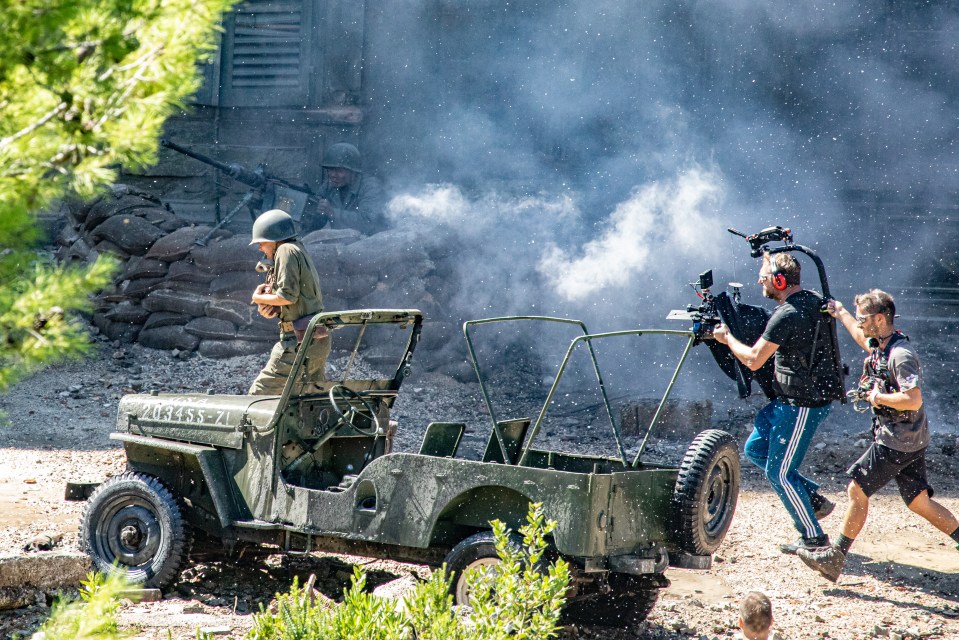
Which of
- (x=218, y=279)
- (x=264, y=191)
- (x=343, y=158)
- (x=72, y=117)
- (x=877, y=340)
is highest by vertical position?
(x=343, y=158)

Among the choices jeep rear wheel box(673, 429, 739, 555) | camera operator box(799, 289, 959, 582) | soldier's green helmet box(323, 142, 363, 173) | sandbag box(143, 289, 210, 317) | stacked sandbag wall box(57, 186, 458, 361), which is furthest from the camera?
soldier's green helmet box(323, 142, 363, 173)

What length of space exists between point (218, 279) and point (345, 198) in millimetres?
2976

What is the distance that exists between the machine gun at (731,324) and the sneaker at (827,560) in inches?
33.4

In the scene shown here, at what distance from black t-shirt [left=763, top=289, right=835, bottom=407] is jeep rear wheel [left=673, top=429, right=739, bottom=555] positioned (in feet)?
3.40

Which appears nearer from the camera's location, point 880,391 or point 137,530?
point 137,530

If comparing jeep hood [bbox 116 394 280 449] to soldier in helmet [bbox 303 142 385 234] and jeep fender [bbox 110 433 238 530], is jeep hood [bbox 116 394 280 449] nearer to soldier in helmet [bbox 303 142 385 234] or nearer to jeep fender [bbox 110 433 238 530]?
jeep fender [bbox 110 433 238 530]

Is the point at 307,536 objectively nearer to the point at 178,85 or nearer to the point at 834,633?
the point at 834,633

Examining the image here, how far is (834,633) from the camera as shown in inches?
175

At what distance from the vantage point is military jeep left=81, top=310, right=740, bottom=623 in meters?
4.00

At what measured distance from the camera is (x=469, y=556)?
401 centimetres

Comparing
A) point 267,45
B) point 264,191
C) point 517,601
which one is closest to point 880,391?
point 517,601

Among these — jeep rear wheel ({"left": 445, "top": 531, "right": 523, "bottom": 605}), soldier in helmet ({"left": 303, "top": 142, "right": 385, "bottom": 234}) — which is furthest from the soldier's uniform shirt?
soldier in helmet ({"left": 303, "top": 142, "right": 385, "bottom": 234})

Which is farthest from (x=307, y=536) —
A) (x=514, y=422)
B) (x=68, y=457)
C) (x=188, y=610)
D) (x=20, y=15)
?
(x=68, y=457)

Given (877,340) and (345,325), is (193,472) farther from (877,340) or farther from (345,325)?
(877,340)
